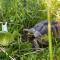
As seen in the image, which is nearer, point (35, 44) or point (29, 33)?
point (35, 44)

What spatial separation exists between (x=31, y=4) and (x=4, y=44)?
1.23 feet

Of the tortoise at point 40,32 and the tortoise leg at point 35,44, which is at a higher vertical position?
the tortoise at point 40,32

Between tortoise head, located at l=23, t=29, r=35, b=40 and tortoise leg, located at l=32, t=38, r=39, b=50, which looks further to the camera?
tortoise head, located at l=23, t=29, r=35, b=40

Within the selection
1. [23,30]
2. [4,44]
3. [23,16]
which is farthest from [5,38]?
[23,16]

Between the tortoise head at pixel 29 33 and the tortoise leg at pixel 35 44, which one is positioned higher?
the tortoise head at pixel 29 33

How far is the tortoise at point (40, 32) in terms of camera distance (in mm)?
893

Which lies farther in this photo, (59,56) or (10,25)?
(10,25)

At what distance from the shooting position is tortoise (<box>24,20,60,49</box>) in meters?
0.89

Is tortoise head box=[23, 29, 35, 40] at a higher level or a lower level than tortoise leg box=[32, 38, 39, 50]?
higher

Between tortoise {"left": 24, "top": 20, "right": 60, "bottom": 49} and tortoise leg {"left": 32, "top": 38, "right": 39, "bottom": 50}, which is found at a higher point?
tortoise {"left": 24, "top": 20, "right": 60, "bottom": 49}

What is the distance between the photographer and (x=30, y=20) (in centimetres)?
110

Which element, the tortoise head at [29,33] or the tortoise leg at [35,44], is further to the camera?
the tortoise head at [29,33]

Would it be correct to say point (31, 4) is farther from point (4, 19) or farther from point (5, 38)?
point (5, 38)

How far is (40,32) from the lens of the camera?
973mm
